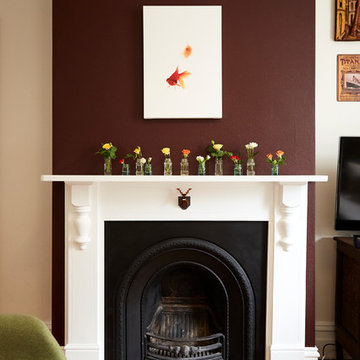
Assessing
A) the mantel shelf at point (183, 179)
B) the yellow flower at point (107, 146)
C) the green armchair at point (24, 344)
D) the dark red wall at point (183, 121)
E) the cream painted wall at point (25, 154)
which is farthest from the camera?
the cream painted wall at point (25, 154)

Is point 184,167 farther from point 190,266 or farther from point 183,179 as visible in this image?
point 190,266

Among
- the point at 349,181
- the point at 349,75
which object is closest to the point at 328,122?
the point at 349,75

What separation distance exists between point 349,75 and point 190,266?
5.45 feet

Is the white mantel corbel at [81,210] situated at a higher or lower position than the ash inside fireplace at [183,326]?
higher

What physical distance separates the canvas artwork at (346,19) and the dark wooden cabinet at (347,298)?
4.44 feet

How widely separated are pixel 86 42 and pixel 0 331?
5.51 ft

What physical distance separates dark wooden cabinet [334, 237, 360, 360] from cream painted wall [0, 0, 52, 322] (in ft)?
6.35

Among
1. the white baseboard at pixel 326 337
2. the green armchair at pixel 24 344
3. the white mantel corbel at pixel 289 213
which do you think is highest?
the white mantel corbel at pixel 289 213

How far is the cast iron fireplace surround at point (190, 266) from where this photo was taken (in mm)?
2289

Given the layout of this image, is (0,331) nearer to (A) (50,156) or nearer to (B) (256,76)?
(A) (50,156)

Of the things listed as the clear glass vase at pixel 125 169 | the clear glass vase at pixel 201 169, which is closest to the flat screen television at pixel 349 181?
the clear glass vase at pixel 201 169

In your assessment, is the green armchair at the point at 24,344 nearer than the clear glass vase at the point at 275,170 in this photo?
Yes

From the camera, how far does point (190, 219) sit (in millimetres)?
2268

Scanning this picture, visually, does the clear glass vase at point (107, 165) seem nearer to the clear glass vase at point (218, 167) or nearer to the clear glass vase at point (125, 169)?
the clear glass vase at point (125, 169)
